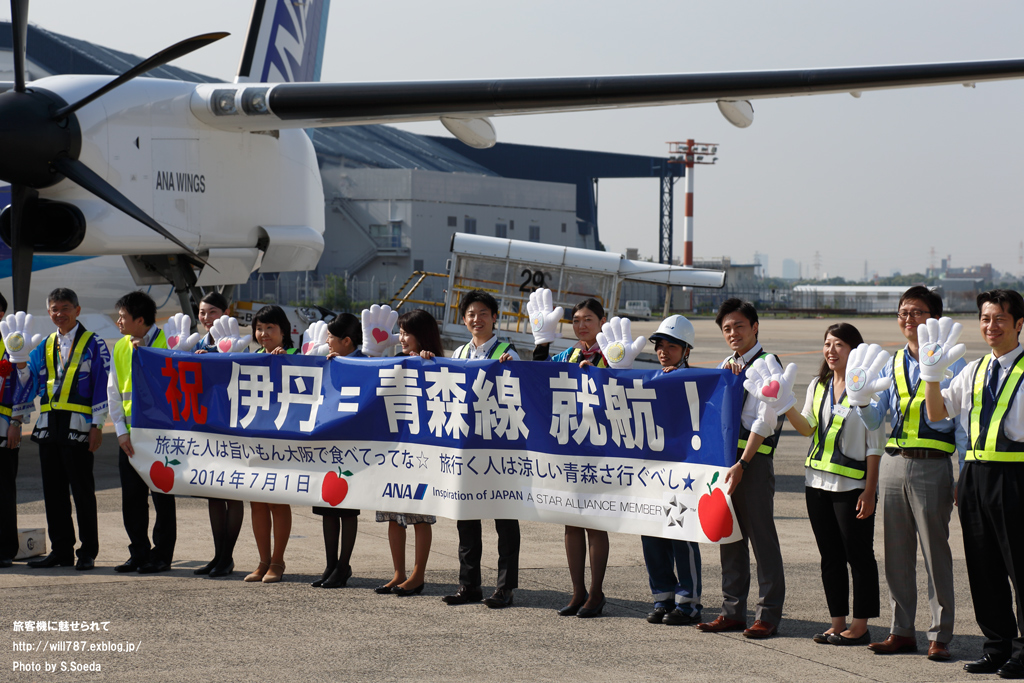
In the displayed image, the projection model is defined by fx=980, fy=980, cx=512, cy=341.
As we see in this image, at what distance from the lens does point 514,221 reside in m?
71.9

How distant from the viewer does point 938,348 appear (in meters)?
5.09

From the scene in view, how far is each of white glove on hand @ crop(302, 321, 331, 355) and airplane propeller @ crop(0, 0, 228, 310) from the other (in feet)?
13.5

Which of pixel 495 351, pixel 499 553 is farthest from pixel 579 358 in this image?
pixel 499 553

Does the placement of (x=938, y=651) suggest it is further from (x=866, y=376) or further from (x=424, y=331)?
(x=424, y=331)

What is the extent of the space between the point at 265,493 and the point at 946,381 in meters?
4.53

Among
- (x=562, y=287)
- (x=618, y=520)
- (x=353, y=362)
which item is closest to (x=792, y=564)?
(x=618, y=520)

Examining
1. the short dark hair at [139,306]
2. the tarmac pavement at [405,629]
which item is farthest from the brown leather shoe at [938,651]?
the short dark hair at [139,306]

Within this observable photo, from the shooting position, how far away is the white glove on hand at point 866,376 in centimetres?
527

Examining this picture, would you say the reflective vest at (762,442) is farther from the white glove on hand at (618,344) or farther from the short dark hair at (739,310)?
the white glove on hand at (618,344)

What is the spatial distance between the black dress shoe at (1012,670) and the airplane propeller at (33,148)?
8818 millimetres

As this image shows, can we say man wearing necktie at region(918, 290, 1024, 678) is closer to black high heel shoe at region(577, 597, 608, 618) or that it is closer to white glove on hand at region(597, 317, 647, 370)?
white glove on hand at region(597, 317, 647, 370)

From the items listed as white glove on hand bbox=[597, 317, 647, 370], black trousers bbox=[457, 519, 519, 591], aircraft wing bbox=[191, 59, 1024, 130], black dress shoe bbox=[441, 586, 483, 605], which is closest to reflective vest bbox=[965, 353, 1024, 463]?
white glove on hand bbox=[597, 317, 647, 370]

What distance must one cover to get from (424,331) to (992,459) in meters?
3.64

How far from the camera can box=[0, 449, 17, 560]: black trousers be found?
737cm
